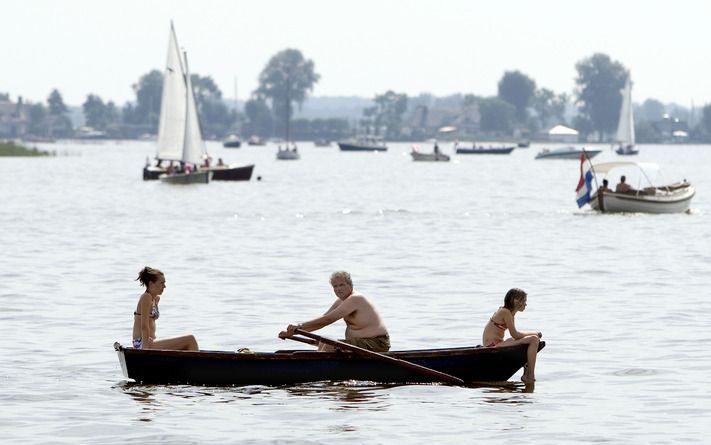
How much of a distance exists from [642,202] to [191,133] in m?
39.4

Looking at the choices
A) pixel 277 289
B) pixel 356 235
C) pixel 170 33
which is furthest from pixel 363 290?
pixel 170 33

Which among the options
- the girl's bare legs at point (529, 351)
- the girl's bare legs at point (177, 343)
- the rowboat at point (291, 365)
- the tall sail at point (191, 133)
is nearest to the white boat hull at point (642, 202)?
the tall sail at point (191, 133)

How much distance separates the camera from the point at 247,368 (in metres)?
23.2

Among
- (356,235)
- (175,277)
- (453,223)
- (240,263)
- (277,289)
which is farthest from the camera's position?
(453,223)

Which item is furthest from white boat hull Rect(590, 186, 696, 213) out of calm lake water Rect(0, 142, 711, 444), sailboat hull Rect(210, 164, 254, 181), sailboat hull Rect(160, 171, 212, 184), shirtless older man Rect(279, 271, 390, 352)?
shirtless older man Rect(279, 271, 390, 352)

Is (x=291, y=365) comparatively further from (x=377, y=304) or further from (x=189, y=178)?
(x=189, y=178)

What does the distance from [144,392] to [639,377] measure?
25.9ft

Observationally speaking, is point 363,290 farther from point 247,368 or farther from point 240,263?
point 247,368

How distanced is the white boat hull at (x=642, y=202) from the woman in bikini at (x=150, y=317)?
50.8 m

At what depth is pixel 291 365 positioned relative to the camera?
76.2 ft

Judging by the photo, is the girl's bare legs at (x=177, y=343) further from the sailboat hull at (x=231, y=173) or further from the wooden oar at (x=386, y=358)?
the sailboat hull at (x=231, y=173)

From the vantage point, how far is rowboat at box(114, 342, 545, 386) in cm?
2309

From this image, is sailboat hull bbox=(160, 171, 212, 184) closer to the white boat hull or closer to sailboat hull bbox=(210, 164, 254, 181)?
sailboat hull bbox=(210, 164, 254, 181)

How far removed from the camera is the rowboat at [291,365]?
23.1 meters
